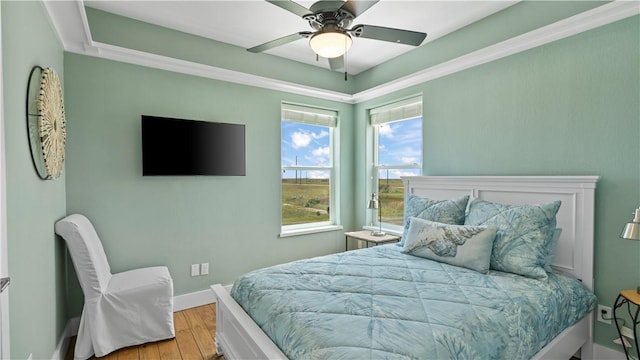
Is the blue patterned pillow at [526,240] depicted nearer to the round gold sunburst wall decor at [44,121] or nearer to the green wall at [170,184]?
the green wall at [170,184]

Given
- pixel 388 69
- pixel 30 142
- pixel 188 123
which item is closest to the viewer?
pixel 30 142

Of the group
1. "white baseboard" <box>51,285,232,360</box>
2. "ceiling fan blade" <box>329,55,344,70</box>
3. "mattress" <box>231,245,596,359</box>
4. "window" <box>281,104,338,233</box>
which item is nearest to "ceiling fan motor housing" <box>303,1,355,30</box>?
"ceiling fan blade" <box>329,55,344,70</box>

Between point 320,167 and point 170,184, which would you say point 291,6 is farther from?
point 320,167

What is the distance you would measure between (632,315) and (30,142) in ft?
12.3

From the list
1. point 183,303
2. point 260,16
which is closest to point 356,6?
point 260,16

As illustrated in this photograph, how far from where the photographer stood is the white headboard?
212 centimetres

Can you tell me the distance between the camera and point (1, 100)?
4.04 feet

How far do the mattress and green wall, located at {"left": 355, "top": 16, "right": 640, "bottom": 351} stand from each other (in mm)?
426

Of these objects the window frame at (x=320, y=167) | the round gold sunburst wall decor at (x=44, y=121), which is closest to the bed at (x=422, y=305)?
the round gold sunburst wall decor at (x=44, y=121)

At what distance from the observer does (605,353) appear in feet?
6.83

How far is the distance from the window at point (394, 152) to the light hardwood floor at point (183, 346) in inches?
93.3

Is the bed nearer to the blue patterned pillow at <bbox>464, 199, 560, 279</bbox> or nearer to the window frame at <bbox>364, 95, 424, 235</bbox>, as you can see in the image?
the blue patterned pillow at <bbox>464, 199, 560, 279</bbox>

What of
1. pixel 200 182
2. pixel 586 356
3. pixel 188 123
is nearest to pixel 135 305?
pixel 200 182

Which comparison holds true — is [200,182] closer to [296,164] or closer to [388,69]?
[296,164]
